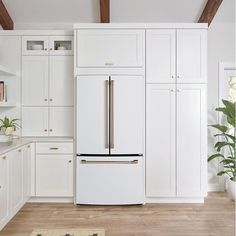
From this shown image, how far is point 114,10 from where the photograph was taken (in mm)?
4188

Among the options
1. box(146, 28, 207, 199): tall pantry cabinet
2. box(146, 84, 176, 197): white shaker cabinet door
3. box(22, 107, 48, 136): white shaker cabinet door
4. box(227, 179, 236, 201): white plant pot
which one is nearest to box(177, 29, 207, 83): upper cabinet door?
box(146, 28, 207, 199): tall pantry cabinet

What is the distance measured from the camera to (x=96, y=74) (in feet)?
12.4

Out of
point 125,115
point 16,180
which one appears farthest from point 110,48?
point 16,180

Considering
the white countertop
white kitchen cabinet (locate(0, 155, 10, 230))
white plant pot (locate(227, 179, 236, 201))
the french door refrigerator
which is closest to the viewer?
white kitchen cabinet (locate(0, 155, 10, 230))

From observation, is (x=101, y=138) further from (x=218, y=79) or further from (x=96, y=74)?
(x=218, y=79)

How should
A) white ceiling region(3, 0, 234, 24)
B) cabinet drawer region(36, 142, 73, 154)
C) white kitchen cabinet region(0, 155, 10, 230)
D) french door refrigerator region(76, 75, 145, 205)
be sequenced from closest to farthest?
1. white kitchen cabinet region(0, 155, 10, 230)
2. french door refrigerator region(76, 75, 145, 205)
3. cabinet drawer region(36, 142, 73, 154)
4. white ceiling region(3, 0, 234, 24)

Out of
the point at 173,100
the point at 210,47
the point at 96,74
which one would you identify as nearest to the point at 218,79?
the point at 210,47

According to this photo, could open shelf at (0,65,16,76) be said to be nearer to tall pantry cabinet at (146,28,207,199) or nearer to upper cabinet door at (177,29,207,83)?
tall pantry cabinet at (146,28,207,199)

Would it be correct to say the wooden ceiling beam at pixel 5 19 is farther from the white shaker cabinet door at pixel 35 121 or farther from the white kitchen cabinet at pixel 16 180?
the white kitchen cabinet at pixel 16 180

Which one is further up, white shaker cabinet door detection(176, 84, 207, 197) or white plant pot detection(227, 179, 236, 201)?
white shaker cabinet door detection(176, 84, 207, 197)

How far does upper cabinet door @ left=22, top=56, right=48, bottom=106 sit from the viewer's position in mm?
4102

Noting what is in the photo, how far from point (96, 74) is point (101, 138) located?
0.85 m

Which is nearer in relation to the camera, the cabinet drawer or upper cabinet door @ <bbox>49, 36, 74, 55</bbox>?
the cabinet drawer

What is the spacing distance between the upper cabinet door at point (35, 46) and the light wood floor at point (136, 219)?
212 centimetres
